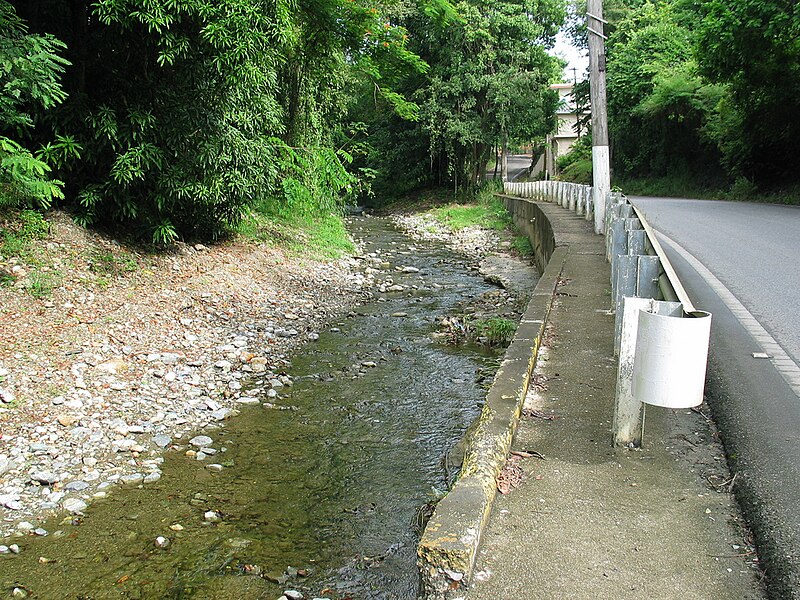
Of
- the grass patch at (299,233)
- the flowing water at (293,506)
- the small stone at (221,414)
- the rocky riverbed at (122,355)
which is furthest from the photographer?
the grass patch at (299,233)

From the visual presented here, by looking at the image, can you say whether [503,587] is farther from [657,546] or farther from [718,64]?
[718,64]

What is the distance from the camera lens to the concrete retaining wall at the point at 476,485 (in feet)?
8.91

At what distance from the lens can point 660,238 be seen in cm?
1293

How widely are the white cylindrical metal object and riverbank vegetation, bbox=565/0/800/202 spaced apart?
16.0 metres

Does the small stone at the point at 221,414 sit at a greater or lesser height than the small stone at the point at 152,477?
greater

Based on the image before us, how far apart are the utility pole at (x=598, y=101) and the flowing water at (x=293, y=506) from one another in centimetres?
573

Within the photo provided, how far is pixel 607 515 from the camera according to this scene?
316cm

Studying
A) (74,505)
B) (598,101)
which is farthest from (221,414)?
(598,101)

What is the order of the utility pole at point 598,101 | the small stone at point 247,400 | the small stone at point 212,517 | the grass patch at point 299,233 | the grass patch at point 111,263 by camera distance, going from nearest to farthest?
1. the small stone at point 212,517
2. the small stone at point 247,400
3. the grass patch at point 111,263
4. the utility pole at point 598,101
5. the grass patch at point 299,233

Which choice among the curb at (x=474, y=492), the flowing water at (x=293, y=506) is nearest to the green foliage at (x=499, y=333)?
the flowing water at (x=293, y=506)

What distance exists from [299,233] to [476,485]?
1268 cm

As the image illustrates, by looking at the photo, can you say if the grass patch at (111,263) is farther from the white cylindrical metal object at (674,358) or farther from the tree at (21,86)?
the white cylindrical metal object at (674,358)

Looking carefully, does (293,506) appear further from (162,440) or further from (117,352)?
(117,352)

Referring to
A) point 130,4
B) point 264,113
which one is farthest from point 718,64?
point 130,4
